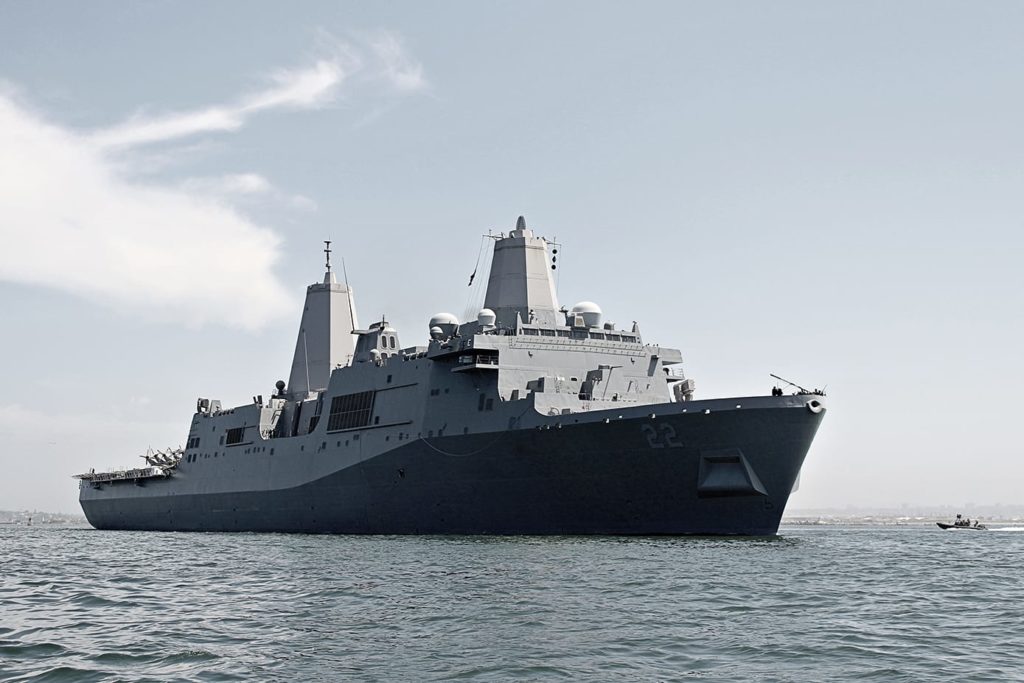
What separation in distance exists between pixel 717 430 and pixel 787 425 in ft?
5.93

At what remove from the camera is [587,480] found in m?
27.7

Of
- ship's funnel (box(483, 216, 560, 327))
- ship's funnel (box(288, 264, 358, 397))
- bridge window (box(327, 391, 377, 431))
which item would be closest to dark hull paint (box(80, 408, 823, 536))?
bridge window (box(327, 391, 377, 431))

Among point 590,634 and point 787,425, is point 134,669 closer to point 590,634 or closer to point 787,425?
point 590,634

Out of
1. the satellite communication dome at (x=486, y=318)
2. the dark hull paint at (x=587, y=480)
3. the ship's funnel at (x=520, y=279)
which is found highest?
the ship's funnel at (x=520, y=279)

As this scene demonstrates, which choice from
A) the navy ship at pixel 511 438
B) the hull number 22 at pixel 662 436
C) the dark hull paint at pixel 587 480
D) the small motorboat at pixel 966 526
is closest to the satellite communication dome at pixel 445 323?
the navy ship at pixel 511 438

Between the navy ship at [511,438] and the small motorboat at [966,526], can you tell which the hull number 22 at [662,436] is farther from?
the small motorboat at [966,526]

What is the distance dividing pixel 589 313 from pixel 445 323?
5043 mm

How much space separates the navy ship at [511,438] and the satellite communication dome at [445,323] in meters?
0.07

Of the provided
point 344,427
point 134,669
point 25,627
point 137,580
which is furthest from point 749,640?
point 344,427

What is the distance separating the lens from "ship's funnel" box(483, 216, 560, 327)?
3516 centimetres

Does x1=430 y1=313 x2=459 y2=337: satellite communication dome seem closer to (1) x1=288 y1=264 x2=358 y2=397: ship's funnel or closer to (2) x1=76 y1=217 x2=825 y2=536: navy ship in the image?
(2) x1=76 y1=217 x2=825 y2=536: navy ship

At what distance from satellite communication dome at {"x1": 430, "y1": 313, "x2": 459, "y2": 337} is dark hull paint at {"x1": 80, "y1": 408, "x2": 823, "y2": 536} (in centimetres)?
477

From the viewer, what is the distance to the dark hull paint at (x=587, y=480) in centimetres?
2617

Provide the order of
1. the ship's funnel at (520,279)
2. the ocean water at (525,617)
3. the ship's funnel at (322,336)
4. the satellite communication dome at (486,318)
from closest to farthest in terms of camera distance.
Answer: the ocean water at (525,617)
the satellite communication dome at (486,318)
the ship's funnel at (520,279)
the ship's funnel at (322,336)
